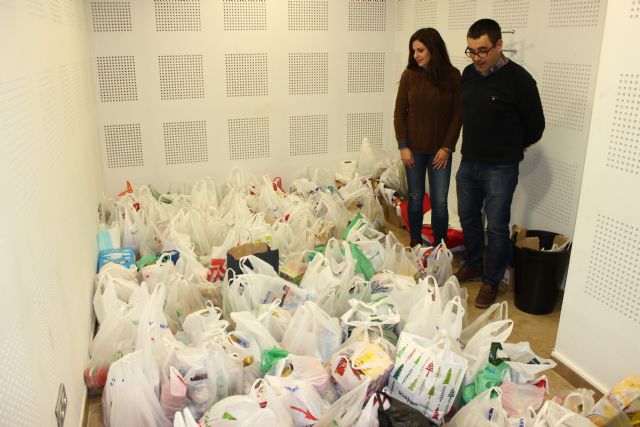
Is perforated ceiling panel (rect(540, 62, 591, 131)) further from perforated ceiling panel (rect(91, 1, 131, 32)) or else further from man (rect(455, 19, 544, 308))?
perforated ceiling panel (rect(91, 1, 131, 32))

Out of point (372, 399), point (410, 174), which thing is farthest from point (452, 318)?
point (410, 174)

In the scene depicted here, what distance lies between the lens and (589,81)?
296 cm

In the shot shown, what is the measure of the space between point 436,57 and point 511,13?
0.63m

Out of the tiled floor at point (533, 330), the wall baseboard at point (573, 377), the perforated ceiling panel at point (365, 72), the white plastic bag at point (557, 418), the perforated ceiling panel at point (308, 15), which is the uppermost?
the perforated ceiling panel at point (308, 15)

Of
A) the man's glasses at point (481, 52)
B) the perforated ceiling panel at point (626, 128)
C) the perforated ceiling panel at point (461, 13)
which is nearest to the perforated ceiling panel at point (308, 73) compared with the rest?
the perforated ceiling panel at point (461, 13)

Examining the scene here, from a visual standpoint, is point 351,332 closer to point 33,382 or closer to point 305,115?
point 33,382

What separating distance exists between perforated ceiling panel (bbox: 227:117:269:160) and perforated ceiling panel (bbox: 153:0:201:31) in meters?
0.83

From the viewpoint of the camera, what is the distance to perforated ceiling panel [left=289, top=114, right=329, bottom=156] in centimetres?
478

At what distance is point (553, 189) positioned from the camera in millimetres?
3299

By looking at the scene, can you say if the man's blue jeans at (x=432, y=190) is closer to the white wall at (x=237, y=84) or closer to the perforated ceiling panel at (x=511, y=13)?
the perforated ceiling panel at (x=511, y=13)

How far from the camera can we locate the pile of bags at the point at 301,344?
1.92 metres

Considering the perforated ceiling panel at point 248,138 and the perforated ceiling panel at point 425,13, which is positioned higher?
the perforated ceiling panel at point 425,13

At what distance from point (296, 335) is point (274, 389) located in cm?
36

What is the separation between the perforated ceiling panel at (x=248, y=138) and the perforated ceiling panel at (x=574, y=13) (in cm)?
242
